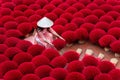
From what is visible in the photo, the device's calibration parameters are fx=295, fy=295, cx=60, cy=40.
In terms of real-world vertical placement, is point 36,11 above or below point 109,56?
above

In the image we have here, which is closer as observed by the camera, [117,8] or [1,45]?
[1,45]

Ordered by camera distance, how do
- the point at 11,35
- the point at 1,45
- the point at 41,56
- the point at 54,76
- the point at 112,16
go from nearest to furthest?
the point at 54,76
the point at 41,56
the point at 1,45
the point at 11,35
the point at 112,16

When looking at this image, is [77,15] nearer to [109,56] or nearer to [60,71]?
[109,56]

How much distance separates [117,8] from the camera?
2.95m

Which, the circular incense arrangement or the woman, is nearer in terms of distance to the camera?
the circular incense arrangement

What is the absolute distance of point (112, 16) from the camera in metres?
2.84

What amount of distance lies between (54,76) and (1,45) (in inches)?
23.8

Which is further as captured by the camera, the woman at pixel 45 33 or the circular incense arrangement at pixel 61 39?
the woman at pixel 45 33

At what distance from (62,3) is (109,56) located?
888mm

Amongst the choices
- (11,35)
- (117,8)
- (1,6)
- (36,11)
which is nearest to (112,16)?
(117,8)

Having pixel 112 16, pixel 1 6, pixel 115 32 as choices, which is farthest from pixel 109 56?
pixel 1 6

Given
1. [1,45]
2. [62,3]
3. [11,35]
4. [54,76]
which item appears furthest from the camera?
[62,3]

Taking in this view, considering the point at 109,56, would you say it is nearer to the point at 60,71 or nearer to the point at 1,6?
the point at 60,71

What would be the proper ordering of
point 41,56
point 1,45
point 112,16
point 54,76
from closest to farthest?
point 54,76, point 41,56, point 1,45, point 112,16
